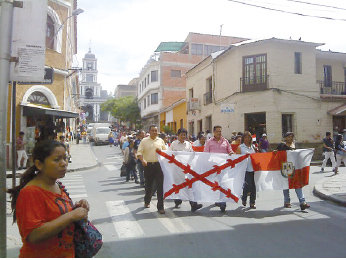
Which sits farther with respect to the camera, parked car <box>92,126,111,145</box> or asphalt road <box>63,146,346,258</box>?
parked car <box>92,126,111,145</box>

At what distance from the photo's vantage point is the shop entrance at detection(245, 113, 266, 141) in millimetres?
20359

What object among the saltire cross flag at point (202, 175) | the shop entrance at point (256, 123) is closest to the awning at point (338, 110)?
the shop entrance at point (256, 123)

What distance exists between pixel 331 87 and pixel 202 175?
19.9 meters

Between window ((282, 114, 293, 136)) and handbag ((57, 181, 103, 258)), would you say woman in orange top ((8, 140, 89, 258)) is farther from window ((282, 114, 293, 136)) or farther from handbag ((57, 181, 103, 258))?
window ((282, 114, 293, 136))

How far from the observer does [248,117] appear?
68.1ft

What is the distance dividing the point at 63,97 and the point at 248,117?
12.1m

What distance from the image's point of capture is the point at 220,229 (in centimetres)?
515

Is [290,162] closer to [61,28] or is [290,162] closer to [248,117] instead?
[248,117]

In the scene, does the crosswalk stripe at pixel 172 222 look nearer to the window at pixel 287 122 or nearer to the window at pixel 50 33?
the window at pixel 50 33

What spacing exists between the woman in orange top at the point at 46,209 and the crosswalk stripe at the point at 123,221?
9.61 ft

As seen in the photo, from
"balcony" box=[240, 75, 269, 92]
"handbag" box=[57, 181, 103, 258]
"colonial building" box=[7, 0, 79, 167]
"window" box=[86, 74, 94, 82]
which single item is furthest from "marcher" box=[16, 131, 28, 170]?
"window" box=[86, 74, 94, 82]

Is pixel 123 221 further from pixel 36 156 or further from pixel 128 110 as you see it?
pixel 128 110

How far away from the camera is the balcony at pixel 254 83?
20.0 metres

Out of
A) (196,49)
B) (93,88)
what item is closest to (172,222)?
(196,49)
